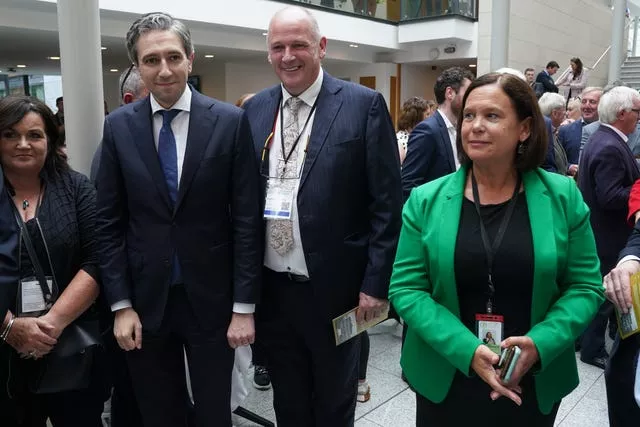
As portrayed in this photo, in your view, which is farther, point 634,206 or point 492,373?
point 634,206

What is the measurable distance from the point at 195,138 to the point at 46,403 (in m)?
1.19

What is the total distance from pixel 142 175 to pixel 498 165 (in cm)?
119

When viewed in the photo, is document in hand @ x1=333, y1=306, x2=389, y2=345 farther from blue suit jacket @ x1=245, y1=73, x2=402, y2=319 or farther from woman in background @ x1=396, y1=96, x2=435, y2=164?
woman in background @ x1=396, y1=96, x2=435, y2=164

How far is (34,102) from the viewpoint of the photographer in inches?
81.6

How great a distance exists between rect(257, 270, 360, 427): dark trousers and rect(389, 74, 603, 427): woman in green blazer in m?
0.42

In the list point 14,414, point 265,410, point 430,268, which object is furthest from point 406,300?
point 265,410

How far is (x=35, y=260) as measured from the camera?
1.96 metres

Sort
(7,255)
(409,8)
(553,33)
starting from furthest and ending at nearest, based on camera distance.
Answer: (553,33) → (409,8) → (7,255)

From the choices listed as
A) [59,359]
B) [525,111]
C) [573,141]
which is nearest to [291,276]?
[59,359]

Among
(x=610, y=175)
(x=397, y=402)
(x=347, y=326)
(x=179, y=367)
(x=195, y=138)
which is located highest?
(x=195, y=138)

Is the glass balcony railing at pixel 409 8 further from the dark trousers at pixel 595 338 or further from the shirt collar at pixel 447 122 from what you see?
the dark trousers at pixel 595 338

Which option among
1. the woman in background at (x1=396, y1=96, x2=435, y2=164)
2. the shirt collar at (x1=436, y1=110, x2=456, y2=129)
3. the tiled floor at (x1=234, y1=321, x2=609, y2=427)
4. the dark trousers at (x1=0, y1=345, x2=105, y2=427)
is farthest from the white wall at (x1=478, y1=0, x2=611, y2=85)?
the dark trousers at (x1=0, y1=345, x2=105, y2=427)

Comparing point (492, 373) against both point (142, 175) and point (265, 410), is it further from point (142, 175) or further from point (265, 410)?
point (265, 410)

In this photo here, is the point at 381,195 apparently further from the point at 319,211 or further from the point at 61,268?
the point at 61,268
